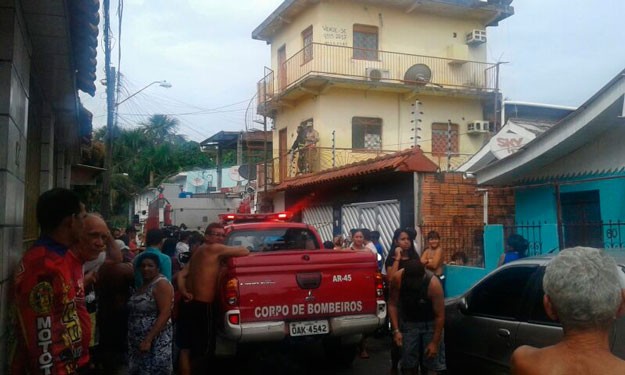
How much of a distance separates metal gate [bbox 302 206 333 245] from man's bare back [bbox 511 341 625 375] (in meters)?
15.2

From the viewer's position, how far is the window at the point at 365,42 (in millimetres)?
22062

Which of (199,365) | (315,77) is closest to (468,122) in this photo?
(315,77)

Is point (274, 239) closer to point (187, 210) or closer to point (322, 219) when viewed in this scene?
point (322, 219)

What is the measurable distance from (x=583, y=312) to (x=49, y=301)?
7.51 feet

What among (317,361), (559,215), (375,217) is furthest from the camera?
(375,217)

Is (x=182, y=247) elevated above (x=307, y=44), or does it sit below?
below

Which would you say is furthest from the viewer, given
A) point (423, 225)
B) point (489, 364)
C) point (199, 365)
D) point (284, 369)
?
point (423, 225)

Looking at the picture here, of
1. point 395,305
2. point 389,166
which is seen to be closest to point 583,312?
point 395,305

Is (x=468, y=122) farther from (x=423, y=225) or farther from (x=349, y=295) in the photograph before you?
(x=349, y=295)

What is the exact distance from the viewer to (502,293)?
579cm

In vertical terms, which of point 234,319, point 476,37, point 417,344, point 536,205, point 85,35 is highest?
point 476,37

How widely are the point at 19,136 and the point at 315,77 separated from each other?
16.5 meters

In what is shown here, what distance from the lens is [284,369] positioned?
4188mm

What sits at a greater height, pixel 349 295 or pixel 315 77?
pixel 315 77
